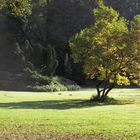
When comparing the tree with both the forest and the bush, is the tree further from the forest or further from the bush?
the bush

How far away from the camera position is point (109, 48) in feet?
124

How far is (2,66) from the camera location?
61781mm

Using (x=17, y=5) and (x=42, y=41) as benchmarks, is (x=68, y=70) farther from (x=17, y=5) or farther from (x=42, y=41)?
(x=17, y=5)

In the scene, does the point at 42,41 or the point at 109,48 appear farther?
the point at 42,41

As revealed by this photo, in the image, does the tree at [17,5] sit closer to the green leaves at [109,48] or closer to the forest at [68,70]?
the forest at [68,70]

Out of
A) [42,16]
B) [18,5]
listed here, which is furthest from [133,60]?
[42,16]

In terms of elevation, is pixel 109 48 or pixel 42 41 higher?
pixel 42 41

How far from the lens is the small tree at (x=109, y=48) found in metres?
37.0

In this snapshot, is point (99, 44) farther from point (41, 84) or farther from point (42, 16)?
point (42, 16)

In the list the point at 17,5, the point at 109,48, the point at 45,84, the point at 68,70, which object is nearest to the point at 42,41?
the point at 68,70

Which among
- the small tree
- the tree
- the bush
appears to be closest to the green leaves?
the small tree

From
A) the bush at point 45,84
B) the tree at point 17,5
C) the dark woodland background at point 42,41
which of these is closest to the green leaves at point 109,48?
the bush at point 45,84

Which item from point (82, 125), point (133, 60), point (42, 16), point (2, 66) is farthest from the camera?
point (42, 16)

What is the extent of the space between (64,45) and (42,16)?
5.86m
